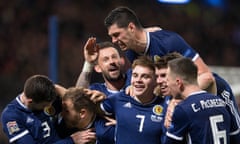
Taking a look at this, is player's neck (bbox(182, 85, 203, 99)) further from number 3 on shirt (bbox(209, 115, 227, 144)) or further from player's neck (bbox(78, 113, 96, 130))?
player's neck (bbox(78, 113, 96, 130))

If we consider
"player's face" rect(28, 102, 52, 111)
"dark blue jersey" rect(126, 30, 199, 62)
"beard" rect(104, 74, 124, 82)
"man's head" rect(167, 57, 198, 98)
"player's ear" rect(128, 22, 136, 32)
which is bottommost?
"player's face" rect(28, 102, 52, 111)

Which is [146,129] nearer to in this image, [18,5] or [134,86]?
[134,86]

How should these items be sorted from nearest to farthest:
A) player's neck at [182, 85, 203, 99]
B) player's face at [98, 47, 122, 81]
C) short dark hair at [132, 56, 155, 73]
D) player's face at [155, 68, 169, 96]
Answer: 1. player's neck at [182, 85, 203, 99]
2. player's face at [155, 68, 169, 96]
3. short dark hair at [132, 56, 155, 73]
4. player's face at [98, 47, 122, 81]

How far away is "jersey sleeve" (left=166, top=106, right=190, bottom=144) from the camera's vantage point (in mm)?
6062

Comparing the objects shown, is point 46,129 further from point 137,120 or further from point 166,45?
point 166,45

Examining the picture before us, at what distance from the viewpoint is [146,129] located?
6.46m

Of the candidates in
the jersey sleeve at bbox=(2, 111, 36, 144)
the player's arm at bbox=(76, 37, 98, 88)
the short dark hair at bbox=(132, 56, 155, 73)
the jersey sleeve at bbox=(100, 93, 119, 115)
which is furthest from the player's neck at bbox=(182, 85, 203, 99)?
the jersey sleeve at bbox=(2, 111, 36, 144)

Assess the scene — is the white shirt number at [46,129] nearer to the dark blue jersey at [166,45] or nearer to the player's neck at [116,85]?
the player's neck at [116,85]

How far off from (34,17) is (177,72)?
29.3 feet

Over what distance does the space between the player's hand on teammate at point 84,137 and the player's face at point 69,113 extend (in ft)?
0.37

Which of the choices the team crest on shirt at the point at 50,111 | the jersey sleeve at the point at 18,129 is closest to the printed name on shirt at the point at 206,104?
the team crest on shirt at the point at 50,111

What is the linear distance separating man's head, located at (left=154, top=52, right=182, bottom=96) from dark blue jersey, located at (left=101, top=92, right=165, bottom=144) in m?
0.12

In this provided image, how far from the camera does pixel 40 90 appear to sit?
6684mm

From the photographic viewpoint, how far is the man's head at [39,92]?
6.70 m
